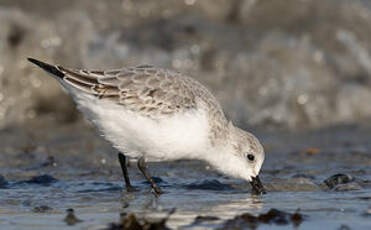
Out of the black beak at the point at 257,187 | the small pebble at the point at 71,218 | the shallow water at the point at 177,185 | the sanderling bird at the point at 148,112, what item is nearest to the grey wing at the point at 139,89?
the sanderling bird at the point at 148,112

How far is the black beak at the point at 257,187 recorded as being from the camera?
6312mm

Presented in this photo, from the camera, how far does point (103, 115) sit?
6.15 m

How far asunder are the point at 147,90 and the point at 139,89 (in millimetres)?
69

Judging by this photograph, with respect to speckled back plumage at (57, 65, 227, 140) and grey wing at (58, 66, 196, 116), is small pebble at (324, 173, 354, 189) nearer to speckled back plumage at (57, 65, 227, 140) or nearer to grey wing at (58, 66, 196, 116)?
speckled back plumage at (57, 65, 227, 140)

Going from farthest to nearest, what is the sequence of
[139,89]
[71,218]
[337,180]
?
[337,180]
[139,89]
[71,218]

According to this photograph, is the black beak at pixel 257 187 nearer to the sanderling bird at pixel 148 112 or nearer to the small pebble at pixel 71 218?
the sanderling bird at pixel 148 112

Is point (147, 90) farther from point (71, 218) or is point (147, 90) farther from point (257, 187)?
point (71, 218)

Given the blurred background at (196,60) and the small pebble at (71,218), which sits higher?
the blurred background at (196,60)

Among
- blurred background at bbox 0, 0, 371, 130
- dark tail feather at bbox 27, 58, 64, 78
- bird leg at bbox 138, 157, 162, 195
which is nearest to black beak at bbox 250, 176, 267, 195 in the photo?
bird leg at bbox 138, 157, 162, 195

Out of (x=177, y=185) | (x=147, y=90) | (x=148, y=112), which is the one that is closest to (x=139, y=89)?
(x=147, y=90)

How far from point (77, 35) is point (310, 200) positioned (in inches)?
238

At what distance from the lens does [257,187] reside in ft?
21.0

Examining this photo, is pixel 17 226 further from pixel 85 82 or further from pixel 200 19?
pixel 200 19

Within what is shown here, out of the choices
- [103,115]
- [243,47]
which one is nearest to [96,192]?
[103,115]
